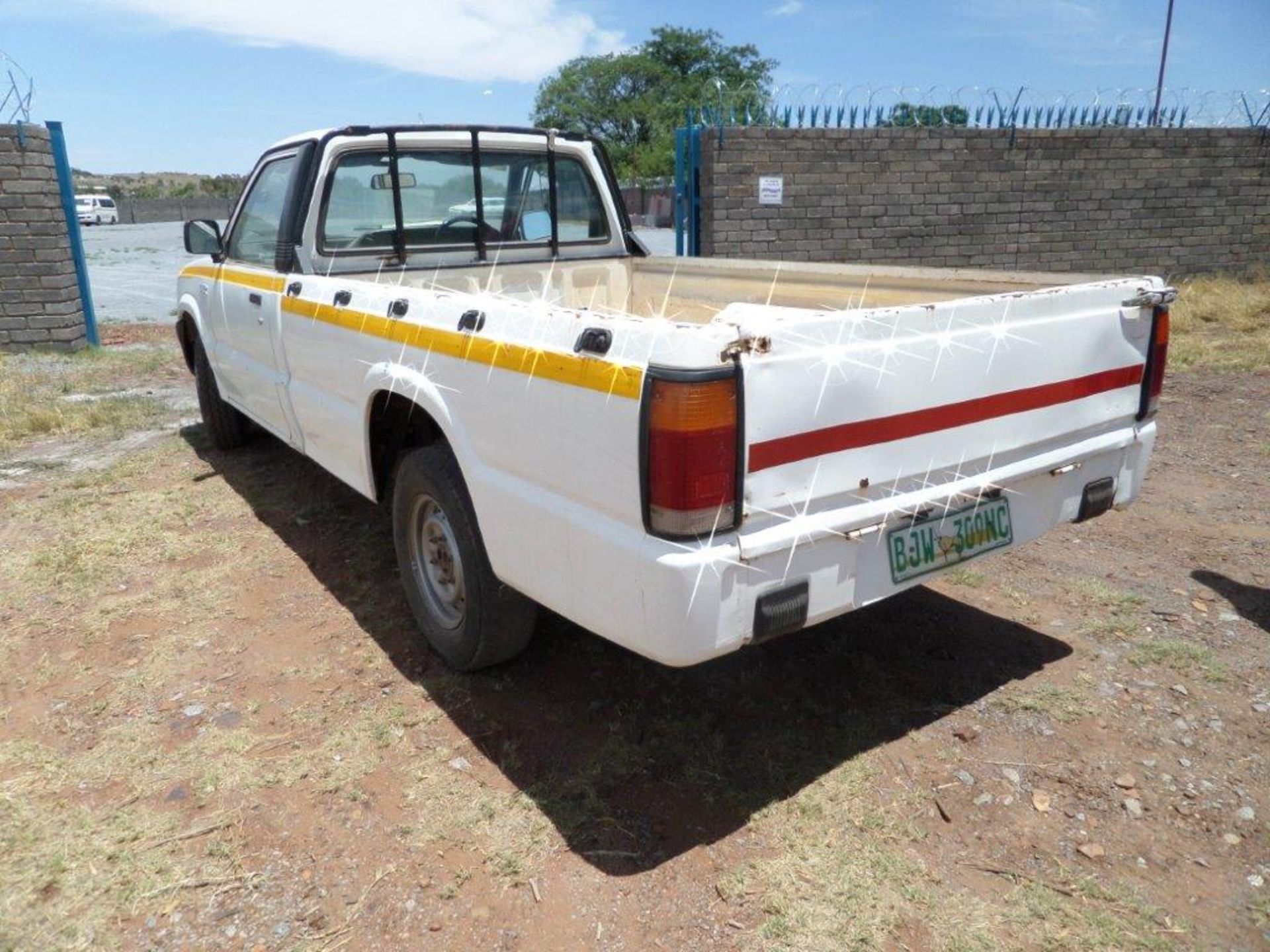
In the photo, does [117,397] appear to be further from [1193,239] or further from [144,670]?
[1193,239]

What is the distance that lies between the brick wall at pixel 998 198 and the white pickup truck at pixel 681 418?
575 centimetres

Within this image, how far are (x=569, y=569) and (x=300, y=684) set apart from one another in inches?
57.7

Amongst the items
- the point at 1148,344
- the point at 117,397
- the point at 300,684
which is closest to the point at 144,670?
the point at 300,684

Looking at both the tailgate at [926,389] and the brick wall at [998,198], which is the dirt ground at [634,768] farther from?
the brick wall at [998,198]

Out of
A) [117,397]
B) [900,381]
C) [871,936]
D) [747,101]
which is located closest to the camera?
[871,936]

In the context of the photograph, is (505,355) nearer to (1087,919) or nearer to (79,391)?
(1087,919)

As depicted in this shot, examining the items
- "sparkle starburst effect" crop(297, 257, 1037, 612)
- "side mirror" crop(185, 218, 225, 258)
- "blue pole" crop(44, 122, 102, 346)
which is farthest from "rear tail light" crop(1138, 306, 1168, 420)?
"blue pole" crop(44, 122, 102, 346)

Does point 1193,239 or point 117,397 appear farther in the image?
point 1193,239

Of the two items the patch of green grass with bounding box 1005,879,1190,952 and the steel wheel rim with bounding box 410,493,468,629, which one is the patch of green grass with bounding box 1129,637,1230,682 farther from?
the steel wheel rim with bounding box 410,493,468,629

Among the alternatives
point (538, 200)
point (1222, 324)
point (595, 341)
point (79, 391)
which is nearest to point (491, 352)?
point (595, 341)

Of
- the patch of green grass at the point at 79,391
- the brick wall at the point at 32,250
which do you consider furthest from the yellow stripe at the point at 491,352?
the brick wall at the point at 32,250

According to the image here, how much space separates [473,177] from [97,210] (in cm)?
5311

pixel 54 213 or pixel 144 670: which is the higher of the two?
pixel 54 213

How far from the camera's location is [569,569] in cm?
248
